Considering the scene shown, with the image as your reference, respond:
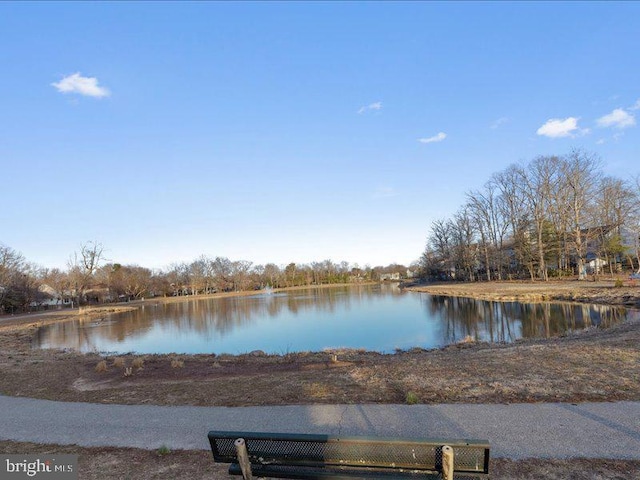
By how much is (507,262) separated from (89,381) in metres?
58.2

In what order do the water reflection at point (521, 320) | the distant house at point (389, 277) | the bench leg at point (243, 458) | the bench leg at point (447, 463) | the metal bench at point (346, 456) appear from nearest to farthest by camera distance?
the bench leg at point (447, 463), the metal bench at point (346, 456), the bench leg at point (243, 458), the water reflection at point (521, 320), the distant house at point (389, 277)

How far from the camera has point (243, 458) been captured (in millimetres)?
3291

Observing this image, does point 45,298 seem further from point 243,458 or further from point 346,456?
point 346,456

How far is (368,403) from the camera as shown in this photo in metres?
6.24

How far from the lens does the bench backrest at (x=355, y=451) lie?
2.96 m

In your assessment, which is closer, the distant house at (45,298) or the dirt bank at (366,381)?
the dirt bank at (366,381)

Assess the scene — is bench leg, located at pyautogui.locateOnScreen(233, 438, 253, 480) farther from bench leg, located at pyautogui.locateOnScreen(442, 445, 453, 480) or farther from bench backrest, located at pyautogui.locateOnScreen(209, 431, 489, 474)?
bench leg, located at pyautogui.locateOnScreen(442, 445, 453, 480)

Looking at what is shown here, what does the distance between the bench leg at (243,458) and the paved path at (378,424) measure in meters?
1.92

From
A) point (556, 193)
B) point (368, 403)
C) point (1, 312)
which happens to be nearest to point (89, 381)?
point (368, 403)

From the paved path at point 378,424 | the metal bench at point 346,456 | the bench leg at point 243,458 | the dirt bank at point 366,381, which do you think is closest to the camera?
the metal bench at point 346,456

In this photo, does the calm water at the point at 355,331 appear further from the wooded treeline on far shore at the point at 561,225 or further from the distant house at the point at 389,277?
the distant house at the point at 389,277

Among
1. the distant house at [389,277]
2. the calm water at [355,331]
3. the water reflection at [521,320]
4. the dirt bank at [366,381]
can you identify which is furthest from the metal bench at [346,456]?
the distant house at [389,277]

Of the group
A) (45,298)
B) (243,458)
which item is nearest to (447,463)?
(243,458)

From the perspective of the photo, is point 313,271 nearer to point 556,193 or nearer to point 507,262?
point 507,262
